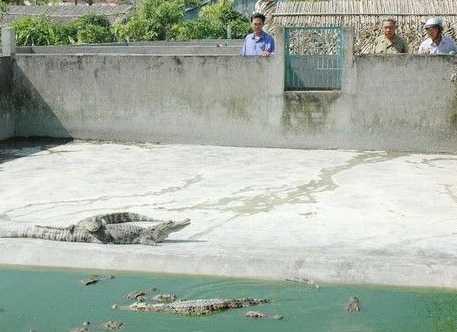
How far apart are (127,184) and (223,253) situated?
3047 mm

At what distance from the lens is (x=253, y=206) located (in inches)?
331

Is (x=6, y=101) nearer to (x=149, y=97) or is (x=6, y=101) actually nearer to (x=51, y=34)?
(x=149, y=97)

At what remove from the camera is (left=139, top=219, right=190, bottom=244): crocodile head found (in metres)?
7.11

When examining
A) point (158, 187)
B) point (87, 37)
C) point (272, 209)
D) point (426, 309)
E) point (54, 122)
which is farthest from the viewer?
point (87, 37)

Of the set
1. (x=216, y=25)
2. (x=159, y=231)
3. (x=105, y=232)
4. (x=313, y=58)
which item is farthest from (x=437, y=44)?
(x=216, y=25)

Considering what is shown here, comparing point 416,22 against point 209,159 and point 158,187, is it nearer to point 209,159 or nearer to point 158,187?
point 209,159

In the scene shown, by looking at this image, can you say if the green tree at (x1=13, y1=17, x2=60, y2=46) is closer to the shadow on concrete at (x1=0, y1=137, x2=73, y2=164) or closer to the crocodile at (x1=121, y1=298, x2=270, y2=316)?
the shadow on concrete at (x1=0, y1=137, x2=73, y2=164)

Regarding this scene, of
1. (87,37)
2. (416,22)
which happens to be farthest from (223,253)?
(87,37)

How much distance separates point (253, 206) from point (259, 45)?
13.7 ft

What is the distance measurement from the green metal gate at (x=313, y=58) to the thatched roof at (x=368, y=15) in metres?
2.57

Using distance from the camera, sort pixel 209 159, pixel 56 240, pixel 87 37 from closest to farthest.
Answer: pixel 56 240
pixel 209 159
pixel 87 37

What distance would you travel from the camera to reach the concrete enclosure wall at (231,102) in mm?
11461

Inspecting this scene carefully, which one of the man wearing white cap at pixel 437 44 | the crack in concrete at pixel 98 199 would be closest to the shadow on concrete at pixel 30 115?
the crack in concrete at pixel 98 199

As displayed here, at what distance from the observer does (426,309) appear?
6.07 m
